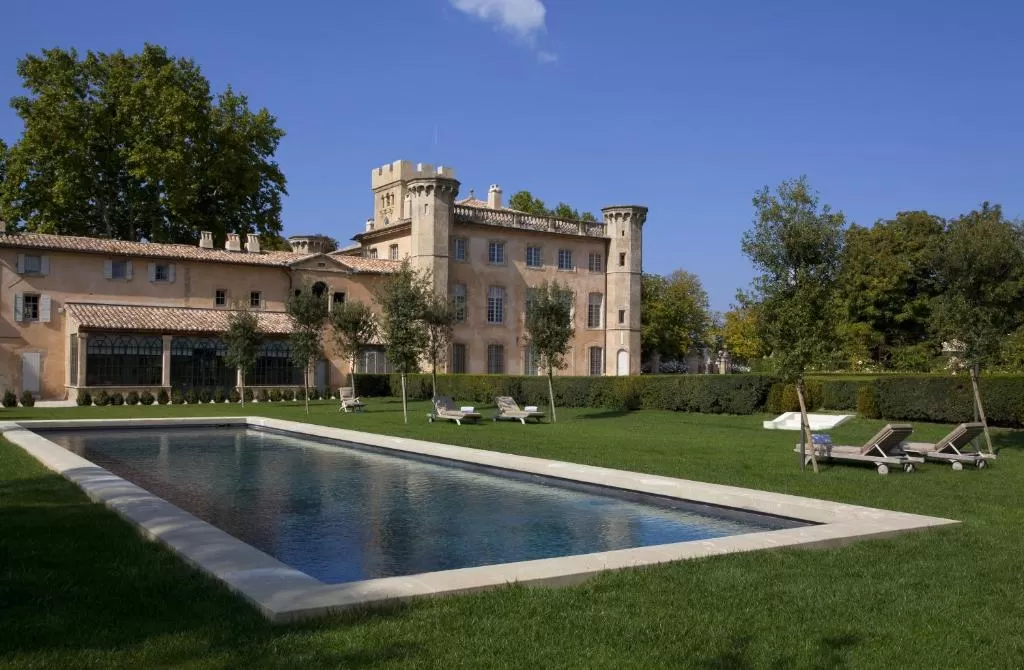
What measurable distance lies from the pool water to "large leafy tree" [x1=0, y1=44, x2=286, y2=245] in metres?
26.6

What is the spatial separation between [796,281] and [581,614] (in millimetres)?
10455

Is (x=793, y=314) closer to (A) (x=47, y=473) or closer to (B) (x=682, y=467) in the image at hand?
(B) (x=682, y=467)

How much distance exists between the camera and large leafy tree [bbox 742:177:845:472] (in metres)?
13.7

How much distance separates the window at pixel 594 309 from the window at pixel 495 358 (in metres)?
5.66

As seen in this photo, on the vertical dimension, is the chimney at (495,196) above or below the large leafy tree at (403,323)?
above

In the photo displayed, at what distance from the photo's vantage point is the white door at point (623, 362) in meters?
49.4

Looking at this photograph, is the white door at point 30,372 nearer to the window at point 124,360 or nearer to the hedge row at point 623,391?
the window at point 124,360

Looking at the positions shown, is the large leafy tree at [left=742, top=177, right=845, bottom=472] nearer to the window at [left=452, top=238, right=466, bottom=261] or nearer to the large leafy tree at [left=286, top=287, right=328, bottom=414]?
the large leafy tree at [left=286, top=287, right=328, bottom=414]

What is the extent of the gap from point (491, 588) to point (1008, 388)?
18324mm

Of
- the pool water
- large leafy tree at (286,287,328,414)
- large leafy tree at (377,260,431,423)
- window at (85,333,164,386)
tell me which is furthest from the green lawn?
window at (85,333,164,386)

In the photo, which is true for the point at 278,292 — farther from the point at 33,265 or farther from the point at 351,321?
the point at 351,321

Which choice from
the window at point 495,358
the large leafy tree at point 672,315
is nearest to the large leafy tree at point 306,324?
the window at point 495,358

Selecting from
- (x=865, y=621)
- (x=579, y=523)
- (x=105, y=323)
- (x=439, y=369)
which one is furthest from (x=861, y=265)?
(x=865, y=621)

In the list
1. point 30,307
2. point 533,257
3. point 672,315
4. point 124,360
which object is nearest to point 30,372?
point 30,307
